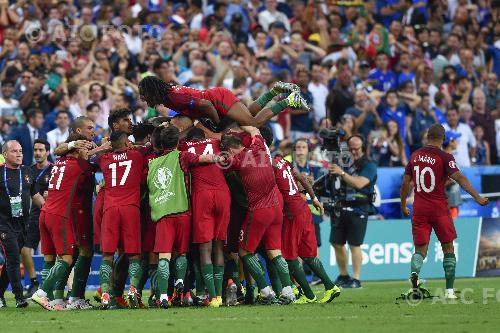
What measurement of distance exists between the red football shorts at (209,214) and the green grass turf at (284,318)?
971mm

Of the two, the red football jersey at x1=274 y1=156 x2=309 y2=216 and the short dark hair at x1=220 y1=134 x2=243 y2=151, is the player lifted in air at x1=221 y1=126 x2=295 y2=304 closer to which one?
the short dark hair at x1=220 y1=134 x2=243 y2=151

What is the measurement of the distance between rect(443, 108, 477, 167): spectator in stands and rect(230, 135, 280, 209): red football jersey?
10.8 metres

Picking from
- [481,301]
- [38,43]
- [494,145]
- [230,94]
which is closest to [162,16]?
[38,43]

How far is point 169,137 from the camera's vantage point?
14758mm

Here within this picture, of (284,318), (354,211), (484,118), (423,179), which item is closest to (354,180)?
(354,211)

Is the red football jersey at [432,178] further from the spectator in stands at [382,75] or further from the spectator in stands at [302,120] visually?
the spectator in stands at [382,75]

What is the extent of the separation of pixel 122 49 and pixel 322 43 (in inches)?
227

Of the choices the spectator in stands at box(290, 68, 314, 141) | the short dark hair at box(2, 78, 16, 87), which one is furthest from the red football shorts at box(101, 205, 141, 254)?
the spectator in stands at box(290, 68, 314, 141)

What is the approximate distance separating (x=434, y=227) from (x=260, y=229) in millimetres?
2508

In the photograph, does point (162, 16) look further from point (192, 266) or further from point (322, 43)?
point (192, 266)

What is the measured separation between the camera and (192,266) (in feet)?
52.0

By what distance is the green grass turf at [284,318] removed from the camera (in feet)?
39.3

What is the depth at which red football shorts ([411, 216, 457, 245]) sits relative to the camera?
15.9m

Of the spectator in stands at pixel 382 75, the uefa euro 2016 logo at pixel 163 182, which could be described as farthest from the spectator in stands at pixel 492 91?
the uefa euro 2016 logo at pixel 163 182
